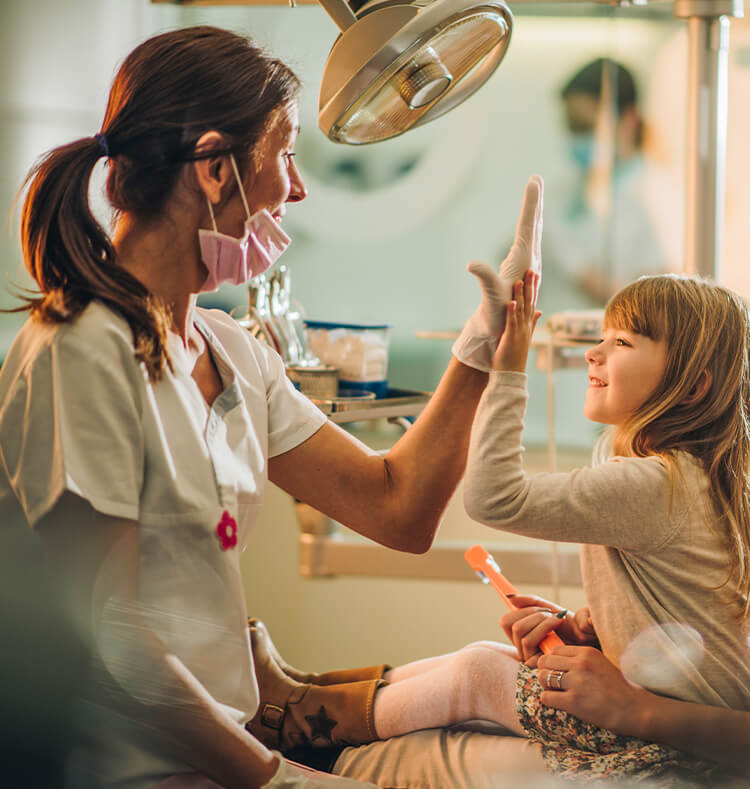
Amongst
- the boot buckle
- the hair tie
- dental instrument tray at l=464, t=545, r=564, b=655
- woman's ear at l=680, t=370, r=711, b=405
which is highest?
the hair tie

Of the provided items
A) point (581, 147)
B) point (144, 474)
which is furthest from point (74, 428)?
point (581, 147)

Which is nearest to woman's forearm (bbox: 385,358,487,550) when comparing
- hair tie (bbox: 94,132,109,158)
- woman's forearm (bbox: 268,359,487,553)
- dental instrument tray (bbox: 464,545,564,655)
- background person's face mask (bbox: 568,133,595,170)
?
woman's forearm (bbox: 268,359,487,553)

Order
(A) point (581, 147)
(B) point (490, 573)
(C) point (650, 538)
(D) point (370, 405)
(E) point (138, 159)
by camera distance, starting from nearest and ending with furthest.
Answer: (E) point (138, 159), (C) point (650, 538), (B) point (490, 573), (D) point (370, 405), (A) point (581, 147)

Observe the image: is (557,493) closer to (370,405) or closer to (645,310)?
(645,310)

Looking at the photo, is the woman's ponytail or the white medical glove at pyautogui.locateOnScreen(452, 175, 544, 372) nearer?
the woman's ponytail

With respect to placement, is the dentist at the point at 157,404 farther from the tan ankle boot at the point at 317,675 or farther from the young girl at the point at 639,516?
the tan ankle boot at the point at 317,675

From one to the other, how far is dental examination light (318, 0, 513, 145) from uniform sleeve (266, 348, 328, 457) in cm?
29

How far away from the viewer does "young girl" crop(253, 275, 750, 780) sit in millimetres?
967

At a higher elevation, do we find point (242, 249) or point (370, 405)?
point (242, 249)

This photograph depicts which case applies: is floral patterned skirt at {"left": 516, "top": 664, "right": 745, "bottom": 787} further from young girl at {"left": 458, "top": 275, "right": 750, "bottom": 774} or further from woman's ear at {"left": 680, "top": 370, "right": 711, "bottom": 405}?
woman's ear at {"left": 680, "top": 370, "right": 711, "bottom": 405}

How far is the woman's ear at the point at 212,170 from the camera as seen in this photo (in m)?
0.87

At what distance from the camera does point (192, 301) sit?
957mm

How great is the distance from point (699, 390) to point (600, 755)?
0.42 m

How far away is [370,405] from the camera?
143cm
